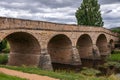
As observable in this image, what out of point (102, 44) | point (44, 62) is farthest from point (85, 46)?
point (44, 62)

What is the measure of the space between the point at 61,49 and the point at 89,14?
2241 cm

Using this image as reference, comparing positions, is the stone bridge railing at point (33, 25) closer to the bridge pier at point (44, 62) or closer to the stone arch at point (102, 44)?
the bridge pier at point (44, 62)

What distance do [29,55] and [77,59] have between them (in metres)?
8.97

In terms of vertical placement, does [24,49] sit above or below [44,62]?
above

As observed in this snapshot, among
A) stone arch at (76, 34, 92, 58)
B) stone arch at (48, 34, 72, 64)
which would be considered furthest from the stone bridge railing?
stone arch at (76, 34, 92, 58)

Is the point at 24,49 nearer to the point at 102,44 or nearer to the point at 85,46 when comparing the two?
the point at 85,46

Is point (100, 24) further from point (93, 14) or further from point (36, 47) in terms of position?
point (36, 47)

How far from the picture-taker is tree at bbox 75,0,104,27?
62.8 metres

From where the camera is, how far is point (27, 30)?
30812 millimetres

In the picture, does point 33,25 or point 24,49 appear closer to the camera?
point 33,25

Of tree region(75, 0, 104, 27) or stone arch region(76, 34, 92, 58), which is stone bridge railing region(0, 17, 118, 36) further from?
tree region(75, 0, 104, 27)

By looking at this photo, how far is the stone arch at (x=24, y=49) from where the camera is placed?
3338cm

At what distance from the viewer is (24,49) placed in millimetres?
35750

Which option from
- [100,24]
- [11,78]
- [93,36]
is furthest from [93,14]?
[11,78]
